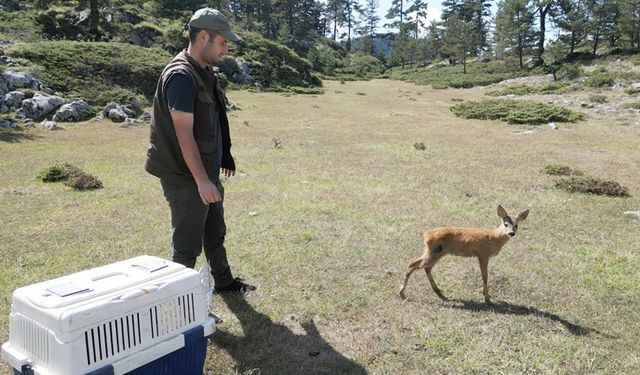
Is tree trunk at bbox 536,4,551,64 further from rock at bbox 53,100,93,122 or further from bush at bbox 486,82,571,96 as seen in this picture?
rock at bbox 53,100,93,122

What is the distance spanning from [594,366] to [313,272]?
324cm

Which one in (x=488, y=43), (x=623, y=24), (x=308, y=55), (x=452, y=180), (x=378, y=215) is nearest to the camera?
(x=378, y=215)

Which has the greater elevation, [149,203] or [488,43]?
[488,43]

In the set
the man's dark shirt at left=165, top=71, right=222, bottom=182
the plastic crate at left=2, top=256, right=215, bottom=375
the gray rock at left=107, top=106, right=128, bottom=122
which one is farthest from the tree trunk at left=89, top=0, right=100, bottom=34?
the plastic crate at left=2, top=256, right=215, bottom=375

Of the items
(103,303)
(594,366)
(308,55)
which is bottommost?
(594,366)

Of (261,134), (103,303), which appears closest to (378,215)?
(103,303)

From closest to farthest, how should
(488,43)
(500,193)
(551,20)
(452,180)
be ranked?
(500,193) → (452,180) → (551,20) → (488,43)

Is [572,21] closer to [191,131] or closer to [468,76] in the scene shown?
[468,76]

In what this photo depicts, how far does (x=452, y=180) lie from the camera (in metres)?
11.6

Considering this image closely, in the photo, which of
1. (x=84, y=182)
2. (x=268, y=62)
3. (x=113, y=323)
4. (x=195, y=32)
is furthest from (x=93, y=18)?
(x=113, y=323)

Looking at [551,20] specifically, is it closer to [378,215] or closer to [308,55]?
[308,55]

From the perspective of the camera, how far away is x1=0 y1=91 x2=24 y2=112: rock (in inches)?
784

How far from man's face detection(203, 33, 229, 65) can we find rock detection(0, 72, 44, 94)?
70.1 ft

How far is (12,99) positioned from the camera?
2016 cm
